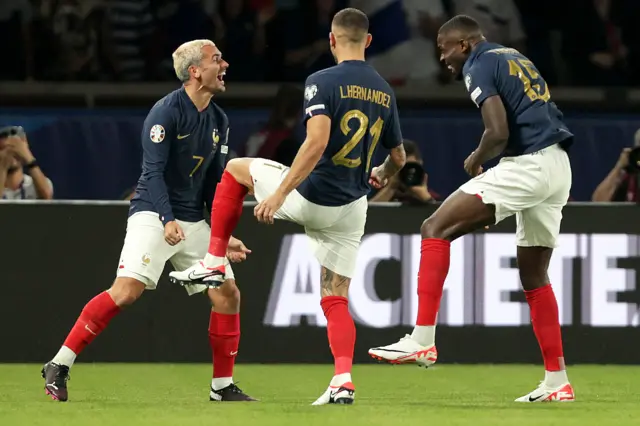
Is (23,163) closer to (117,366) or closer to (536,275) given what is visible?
(117,366)

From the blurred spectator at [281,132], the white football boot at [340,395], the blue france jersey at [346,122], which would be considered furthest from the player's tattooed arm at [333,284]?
the blurred spectator at [281,132]

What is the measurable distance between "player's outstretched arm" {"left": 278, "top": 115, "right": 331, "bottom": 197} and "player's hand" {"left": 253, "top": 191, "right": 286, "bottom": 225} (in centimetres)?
3

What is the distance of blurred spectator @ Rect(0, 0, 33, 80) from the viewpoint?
50.9 ft

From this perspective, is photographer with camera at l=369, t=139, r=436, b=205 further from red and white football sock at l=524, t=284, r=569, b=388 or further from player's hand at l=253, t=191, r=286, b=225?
player's hand at l=253, t=191, r=286, b=225

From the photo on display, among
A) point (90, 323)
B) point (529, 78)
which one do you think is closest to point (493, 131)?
point (529, 78)

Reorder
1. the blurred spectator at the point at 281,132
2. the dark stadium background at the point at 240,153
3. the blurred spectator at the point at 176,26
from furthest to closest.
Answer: the blurred spectator at the point at 176,26 < the blurred spectator at the point at 281,132 < the dark stadium background at the point at 240,153

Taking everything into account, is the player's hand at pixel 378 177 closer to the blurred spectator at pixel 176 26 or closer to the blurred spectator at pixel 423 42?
the blurred spectator at pixel 423 42

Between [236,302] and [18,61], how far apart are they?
7599mm

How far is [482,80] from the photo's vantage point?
7867 mm

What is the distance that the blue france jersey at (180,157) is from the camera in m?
8.43

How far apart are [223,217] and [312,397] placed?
62.2 inches

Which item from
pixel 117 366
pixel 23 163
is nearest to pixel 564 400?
pixel 117 366

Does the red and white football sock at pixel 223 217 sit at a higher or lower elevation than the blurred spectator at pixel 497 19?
lower

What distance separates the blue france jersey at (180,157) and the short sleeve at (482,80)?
5.44 feet
